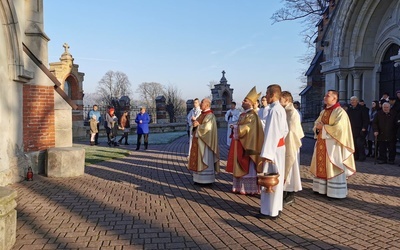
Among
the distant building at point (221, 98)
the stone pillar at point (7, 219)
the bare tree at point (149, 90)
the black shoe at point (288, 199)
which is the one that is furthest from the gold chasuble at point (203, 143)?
the bare tree at point (149, 90)

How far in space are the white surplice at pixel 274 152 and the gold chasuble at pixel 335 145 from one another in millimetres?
1571

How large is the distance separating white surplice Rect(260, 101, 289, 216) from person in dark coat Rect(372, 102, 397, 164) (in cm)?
617

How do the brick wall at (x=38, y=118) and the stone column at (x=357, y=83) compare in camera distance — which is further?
the stone column at (x=357, y=83)

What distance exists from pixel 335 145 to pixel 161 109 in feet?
71.6

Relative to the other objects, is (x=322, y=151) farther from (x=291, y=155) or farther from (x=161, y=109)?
(x=161, y=109)

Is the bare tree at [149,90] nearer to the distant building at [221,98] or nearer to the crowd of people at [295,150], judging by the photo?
the distant building at [221,98]

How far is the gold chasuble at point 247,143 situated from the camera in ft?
20.8

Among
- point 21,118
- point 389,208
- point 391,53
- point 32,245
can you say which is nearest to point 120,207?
point 32,245

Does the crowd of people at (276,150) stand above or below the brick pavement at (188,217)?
above

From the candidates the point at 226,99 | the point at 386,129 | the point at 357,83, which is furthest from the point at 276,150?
the point at 226,99

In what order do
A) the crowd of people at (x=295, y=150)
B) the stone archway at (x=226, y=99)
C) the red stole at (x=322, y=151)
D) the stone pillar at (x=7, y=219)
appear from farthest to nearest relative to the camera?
the stone archway at (x=226, y=99) → the red stole at (x=322, y=151) → the crowd of people at (x=295, y=150) → the stone pillar at (x=7, y=219)

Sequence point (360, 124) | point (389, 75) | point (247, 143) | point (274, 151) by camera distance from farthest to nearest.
A: 1. point (389, 75)
2. point (360, 124)
3. point (247, 143)
4. point (274, 151)

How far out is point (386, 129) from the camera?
32.8 feet

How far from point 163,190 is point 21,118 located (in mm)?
3757
